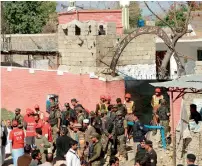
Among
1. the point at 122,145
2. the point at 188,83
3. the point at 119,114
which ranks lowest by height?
the point at 122,145

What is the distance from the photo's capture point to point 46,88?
2044cm

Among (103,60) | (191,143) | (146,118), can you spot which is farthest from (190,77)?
(103,60)

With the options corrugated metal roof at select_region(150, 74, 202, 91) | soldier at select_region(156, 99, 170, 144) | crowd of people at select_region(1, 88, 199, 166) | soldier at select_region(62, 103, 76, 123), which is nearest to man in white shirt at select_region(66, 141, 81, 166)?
crowd of people at select_region(1, 88, 199, 166)

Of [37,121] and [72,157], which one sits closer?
[72,157]

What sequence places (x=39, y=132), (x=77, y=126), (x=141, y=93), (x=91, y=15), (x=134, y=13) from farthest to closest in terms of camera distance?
(x=134, y=13)
(x=91, y=15)
(x=141, y=93)
(x=77, y=126)
(x=39, y=132)

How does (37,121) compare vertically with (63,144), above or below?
above

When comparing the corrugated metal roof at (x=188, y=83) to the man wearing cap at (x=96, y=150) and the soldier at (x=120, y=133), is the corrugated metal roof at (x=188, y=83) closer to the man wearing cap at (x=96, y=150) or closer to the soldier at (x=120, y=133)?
the soldier at (x=120, y=133)

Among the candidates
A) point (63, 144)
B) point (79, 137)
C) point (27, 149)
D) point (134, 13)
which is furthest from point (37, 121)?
point (134, 13)

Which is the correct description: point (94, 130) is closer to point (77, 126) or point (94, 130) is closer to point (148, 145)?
point (77, 126)

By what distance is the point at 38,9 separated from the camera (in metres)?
47.1

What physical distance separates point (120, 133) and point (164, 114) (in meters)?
1.57

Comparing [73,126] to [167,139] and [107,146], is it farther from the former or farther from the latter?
[167,139]

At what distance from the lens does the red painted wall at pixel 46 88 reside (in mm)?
18312

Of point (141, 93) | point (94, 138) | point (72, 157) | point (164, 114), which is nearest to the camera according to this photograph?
point (72, 157)
